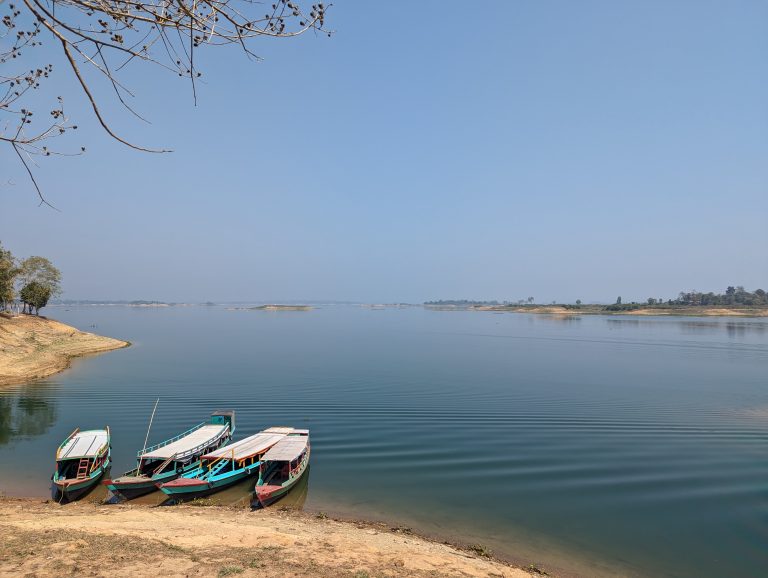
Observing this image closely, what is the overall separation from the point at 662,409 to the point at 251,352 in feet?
167

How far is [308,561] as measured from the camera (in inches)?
453

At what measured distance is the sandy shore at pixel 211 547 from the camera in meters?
10.4

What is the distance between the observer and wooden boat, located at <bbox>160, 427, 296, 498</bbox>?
17656 mm

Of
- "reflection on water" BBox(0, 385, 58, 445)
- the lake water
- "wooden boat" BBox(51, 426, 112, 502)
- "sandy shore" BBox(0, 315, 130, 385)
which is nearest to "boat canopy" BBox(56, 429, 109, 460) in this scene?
"wooden boat" BBox(51, 426, 112, 502)

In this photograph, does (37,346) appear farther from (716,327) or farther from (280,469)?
(716,327)

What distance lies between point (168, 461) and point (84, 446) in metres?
4.75

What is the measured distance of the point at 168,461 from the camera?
19234 millimetres

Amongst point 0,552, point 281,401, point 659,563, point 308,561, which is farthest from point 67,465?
point 659,563

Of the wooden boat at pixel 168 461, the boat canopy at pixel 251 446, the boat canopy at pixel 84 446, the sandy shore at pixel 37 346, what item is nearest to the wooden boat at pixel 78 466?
the boat canopy at pixel 84 446

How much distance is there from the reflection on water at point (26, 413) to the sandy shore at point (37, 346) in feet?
19.0

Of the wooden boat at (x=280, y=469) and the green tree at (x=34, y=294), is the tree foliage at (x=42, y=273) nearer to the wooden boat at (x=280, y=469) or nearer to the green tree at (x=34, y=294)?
the green tree at (x=34, y=294)

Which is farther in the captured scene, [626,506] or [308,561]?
[626,506]

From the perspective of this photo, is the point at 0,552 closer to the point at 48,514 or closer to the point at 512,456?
the point at 48,514

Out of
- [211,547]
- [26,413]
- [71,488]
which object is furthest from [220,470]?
[26,413]
